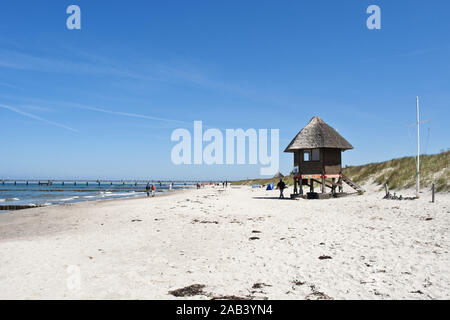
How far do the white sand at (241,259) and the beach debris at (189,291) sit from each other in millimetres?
106

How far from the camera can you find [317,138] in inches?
989

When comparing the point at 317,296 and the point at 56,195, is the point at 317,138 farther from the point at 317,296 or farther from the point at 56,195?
the point at 56,195

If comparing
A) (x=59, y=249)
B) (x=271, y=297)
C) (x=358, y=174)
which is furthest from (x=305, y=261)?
(x=358, y=174)

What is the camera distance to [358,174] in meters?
37.1

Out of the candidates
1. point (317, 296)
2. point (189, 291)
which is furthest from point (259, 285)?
point (189, 291)

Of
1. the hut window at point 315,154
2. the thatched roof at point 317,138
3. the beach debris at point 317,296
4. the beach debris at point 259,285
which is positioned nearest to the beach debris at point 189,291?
the beach debris at point 259,285

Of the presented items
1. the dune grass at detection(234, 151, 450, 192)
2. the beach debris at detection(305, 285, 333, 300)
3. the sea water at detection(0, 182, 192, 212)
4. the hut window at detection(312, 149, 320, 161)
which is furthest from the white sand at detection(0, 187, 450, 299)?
the sea water at detection(0, 182, 192, 212)

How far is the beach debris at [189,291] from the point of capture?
5582 mm

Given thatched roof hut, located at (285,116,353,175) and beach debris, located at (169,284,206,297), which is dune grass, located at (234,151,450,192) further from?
beach debris, located at (169,284,206,297)

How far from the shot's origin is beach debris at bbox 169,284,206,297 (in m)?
5.58

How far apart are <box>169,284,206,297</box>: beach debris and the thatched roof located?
20.6 m

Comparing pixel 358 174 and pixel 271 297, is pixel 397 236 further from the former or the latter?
pixel 358 174

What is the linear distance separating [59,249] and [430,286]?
939 cm

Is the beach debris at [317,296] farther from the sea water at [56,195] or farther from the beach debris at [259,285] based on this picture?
the sea water at [56,195]
